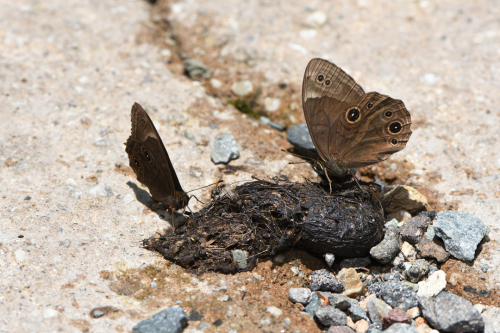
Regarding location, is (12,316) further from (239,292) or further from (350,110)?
(350,110)

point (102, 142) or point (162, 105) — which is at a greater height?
point (162, 105)

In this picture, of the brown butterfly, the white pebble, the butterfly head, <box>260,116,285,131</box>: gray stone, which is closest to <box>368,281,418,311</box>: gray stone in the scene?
the brown butterfly

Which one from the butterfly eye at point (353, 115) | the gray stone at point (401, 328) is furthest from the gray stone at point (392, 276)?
the butterfly eye at point (353, 115)

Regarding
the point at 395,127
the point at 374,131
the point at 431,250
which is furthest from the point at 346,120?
the point at 431,250

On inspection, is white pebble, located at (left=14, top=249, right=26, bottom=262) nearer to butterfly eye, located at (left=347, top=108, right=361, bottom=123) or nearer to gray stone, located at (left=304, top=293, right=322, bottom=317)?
gray stone, located at (left=304, top=293, right=322, bottom=317)

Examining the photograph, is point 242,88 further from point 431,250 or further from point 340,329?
point 340,329

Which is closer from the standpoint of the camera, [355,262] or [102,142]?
[355,262]
